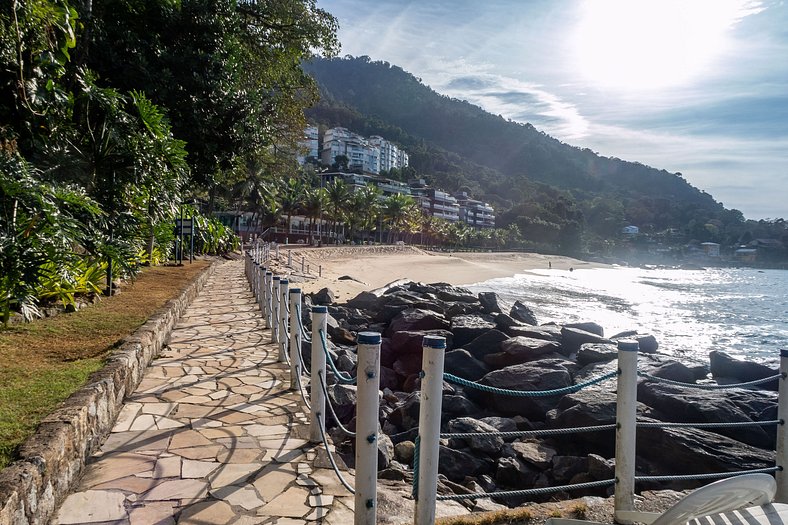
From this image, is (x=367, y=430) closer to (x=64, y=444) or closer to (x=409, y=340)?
(x=64, y=444)

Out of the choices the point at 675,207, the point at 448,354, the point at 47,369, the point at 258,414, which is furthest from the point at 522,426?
the point at 675,207

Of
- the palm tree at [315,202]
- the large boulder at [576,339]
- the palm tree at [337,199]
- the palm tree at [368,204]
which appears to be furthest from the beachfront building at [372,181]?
the large boulder at [576,339]

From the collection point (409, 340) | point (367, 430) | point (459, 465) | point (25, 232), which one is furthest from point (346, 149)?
point (367, 430)

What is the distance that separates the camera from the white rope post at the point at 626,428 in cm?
361

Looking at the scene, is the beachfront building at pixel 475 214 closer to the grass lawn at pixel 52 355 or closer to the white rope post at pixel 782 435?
the grass lawn at pixel 52 355

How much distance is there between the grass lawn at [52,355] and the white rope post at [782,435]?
207 inches

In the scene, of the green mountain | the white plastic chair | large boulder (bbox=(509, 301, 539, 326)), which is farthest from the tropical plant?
the green mountain

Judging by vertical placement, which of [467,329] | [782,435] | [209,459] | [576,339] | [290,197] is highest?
[290,197]

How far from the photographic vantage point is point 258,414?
17.3 feet

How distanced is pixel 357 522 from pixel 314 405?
1.51 m

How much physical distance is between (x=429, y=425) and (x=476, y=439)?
167 inches

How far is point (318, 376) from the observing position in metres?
4.58

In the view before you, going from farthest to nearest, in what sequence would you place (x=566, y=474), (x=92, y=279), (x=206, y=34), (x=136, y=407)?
(x=206, y=34) → (x=92, y=279) → (x=566, y=474) → (x=136, y=407)

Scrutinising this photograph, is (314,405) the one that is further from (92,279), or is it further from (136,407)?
(92,279)
